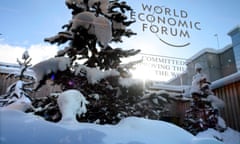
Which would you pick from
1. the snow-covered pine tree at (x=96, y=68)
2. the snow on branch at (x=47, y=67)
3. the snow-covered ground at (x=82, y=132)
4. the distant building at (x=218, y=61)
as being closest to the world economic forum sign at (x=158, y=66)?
the snow-covered pine tree at (x=96, y=68)

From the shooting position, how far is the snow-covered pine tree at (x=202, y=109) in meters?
3.98

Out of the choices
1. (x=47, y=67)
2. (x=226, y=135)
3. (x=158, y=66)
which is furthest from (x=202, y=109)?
(x=47, y=67)

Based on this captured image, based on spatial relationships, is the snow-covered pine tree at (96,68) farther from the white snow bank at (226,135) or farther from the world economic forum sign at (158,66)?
the white snow bank at (226,135)

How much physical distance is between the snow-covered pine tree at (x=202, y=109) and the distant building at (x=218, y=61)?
985 mm

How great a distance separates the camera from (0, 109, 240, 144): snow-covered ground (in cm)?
117

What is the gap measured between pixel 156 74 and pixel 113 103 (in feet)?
2.54

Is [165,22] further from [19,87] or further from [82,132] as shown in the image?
[19,87]

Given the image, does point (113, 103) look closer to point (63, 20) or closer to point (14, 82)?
point (63, 20)

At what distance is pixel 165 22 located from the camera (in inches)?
122

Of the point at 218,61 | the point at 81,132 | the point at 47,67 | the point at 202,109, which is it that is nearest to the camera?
the point at 81,132

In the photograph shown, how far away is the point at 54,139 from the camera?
3.92ft

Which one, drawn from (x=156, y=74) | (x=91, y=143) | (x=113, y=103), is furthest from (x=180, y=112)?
(x=91, y=143)

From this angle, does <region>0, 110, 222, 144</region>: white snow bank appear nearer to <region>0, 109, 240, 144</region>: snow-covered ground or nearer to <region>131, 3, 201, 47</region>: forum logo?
<region>0, 109, 240, 144</region>: snow-covered ground

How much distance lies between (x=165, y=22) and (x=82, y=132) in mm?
2265
